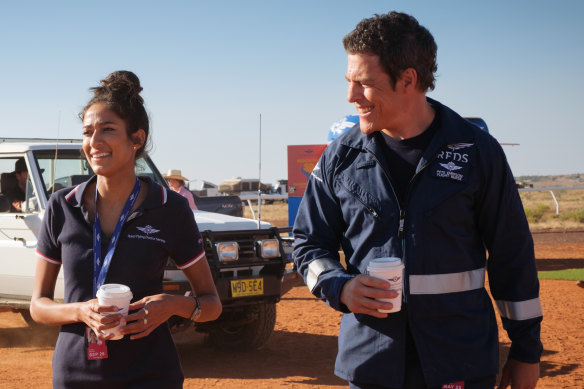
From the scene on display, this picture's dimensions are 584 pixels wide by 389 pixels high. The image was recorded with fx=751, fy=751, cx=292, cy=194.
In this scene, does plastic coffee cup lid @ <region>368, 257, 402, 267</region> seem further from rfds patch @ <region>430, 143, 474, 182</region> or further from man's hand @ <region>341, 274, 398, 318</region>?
rfds patch @ <region>430, 143, 474, 182</region>

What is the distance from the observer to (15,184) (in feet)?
27.5

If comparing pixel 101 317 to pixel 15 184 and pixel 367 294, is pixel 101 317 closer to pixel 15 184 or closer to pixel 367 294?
pixel 367 294

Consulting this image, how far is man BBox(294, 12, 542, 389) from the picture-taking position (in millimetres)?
2754

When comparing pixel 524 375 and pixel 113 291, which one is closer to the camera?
pixel 113 291

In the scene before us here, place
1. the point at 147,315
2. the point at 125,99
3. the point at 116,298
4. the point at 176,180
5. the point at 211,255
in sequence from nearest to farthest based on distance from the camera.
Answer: the point at 116,298, the point at 147,315, the point at 125,99, the point at 211,255, the point at 176,180

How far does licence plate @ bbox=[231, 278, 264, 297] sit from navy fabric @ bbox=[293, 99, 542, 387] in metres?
4.41

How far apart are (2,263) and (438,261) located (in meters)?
6.33

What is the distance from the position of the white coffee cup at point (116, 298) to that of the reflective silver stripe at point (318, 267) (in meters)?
0.73

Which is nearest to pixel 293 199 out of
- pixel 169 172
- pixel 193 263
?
pixel 169 172

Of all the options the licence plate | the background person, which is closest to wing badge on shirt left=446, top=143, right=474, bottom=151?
the licence plate

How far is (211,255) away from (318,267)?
14.9 feet

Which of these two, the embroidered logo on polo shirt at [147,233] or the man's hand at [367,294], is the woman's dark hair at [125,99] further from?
the man's hand at [367,294]

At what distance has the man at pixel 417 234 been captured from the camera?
9.04ft

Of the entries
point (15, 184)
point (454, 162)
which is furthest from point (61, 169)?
point (454, 162)
